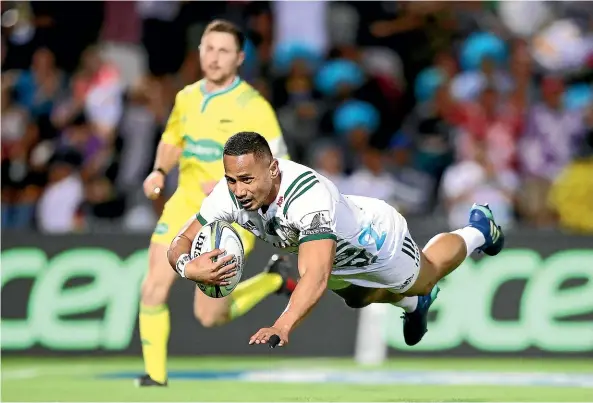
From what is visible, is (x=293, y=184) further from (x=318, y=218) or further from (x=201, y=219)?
(x=201, y=219)

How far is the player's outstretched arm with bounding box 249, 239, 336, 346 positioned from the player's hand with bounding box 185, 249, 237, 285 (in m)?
0.47

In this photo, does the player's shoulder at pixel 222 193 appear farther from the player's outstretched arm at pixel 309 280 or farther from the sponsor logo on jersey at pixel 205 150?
the sponsor logo on jersey at pixel 205 150

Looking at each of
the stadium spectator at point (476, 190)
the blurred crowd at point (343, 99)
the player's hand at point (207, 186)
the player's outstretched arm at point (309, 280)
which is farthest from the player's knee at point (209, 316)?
the stadium spectator at point (476, 190)

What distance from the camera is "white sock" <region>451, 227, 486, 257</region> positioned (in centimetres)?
1000

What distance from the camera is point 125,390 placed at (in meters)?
10.7

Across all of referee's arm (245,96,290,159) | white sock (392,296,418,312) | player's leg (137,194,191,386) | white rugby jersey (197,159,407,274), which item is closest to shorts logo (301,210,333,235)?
white rugby jersey (197,159,407,274)

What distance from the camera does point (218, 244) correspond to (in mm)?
8141

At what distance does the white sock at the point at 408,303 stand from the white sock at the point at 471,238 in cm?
57

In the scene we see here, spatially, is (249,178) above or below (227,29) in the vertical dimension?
below

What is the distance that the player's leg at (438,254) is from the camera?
952 cm

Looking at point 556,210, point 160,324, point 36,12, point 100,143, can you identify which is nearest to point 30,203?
point 100,143

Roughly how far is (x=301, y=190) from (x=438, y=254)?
75.7 inches

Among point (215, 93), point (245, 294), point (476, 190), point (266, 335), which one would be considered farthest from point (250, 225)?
point (476, 190)

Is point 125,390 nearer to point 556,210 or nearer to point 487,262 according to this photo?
point 487,262
